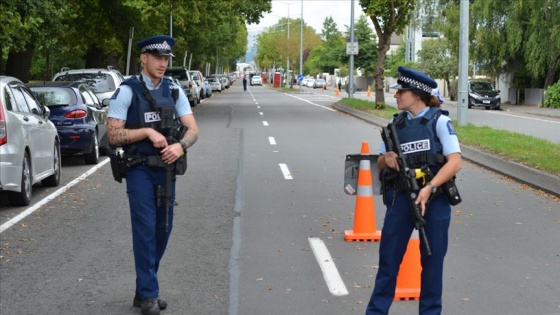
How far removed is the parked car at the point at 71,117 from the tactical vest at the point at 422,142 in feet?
38.0

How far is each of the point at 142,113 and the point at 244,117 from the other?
91.0 feet

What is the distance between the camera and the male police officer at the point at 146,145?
6.48 metres

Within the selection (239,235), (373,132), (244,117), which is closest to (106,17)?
(244,117)

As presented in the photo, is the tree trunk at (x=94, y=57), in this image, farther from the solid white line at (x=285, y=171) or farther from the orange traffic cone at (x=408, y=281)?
the orange traffic cone at (x=408, y=281)

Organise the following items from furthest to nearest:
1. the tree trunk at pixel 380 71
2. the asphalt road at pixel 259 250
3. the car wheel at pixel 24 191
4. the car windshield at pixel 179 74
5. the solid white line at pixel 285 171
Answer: the car windshield at pixel 179 74 → the tree trunk at pixel 380 71 → the solid white line at pixel 285 171 → the car wheel at pixel 24 191 → the asphalt road at pixel 259 250

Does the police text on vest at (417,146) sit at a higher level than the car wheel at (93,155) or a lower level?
higher

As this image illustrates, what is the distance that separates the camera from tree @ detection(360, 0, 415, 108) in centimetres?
3744

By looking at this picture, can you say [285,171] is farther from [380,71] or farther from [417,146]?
[380,71]

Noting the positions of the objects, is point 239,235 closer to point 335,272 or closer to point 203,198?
point 335,272

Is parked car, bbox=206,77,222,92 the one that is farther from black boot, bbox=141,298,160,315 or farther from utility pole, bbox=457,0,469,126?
black boot, bbox=141,298,160,315

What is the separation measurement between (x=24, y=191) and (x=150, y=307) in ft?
19.5

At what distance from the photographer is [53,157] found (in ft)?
45.3

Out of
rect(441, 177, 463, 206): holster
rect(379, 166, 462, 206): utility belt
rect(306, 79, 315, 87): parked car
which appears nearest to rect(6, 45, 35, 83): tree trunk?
rect(379, 166, 462, 206): utility belt

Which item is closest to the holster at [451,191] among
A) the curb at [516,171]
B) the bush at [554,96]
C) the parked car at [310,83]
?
the curb at [516,171]
